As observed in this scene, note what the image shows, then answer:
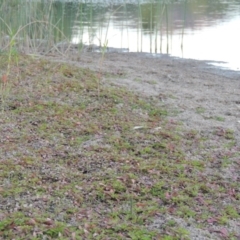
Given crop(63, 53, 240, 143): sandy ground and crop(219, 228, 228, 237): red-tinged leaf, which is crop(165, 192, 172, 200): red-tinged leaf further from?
crop(63, 53, 240, 143): sandy ground

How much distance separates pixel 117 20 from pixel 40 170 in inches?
503

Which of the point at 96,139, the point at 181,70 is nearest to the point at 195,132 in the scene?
the point at 96,139

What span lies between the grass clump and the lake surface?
64.5 inches

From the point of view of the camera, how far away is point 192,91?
20.9ft

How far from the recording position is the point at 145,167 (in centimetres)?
354

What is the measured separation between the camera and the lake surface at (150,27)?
7883 millimetres

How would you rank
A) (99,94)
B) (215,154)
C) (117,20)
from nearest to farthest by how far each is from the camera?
(215,154) → (99,94) → (117,20)

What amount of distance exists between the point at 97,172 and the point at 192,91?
3.14 meters

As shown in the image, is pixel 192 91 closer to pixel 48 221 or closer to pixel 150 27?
pixel 48 221

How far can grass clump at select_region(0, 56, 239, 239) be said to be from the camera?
279cm

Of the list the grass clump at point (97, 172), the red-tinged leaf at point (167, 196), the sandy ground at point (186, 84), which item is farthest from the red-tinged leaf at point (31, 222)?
the sandy ground at point (186, 84)

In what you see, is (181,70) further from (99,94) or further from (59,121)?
(59,121)

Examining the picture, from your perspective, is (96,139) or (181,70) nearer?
(96,139)

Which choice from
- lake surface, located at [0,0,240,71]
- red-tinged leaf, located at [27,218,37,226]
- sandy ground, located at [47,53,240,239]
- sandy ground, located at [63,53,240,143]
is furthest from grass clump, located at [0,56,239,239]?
lake surface, located at [0,0,240,71]
